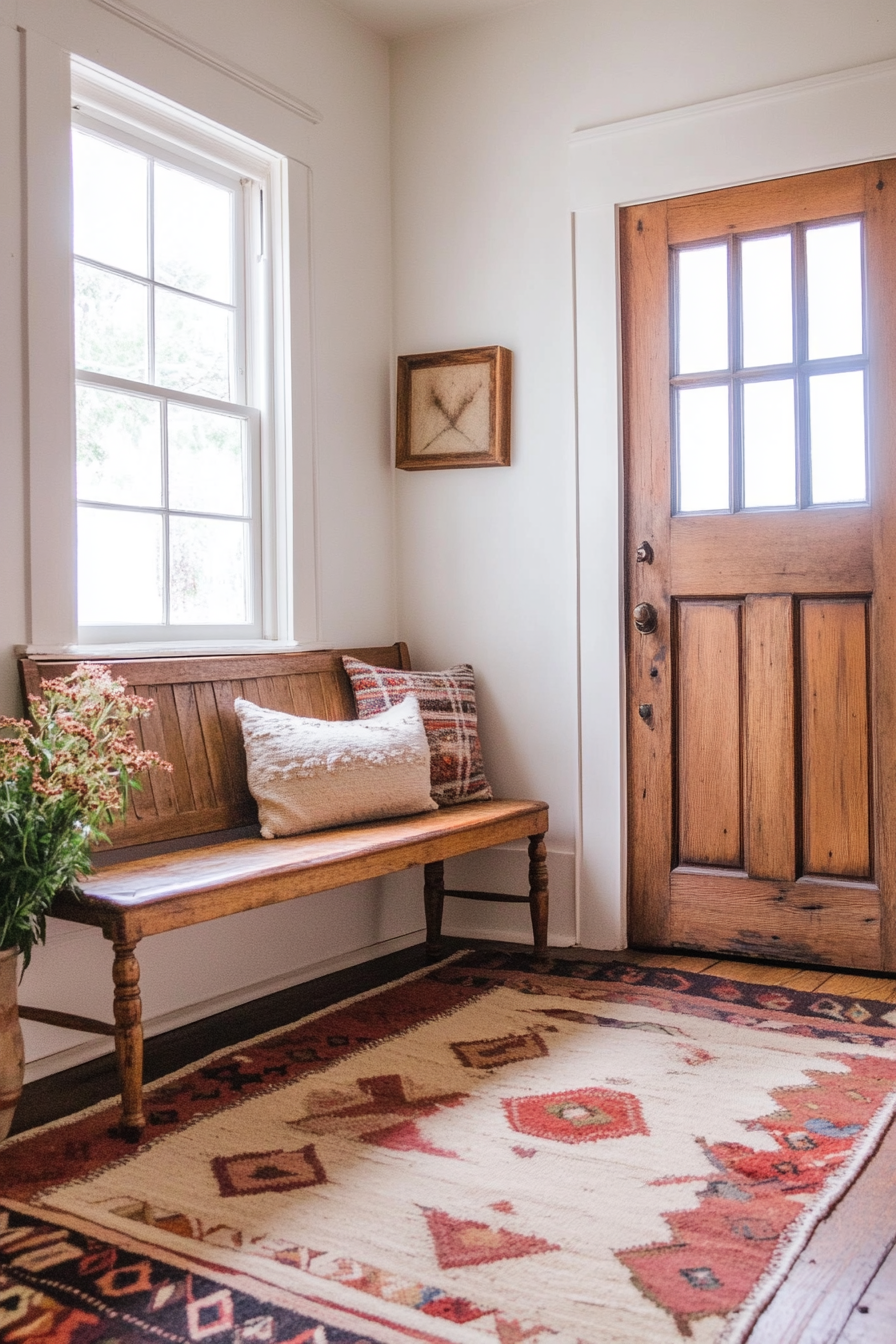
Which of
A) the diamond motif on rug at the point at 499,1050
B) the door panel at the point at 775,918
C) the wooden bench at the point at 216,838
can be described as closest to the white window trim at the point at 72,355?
the wooden bench at the point at 216,838

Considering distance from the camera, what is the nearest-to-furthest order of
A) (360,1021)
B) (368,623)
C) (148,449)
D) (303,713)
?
(360,1021) < (148,449) < (303,713) < (368,623)

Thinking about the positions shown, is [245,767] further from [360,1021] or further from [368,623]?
[368,623]

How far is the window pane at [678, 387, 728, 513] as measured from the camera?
3.46m

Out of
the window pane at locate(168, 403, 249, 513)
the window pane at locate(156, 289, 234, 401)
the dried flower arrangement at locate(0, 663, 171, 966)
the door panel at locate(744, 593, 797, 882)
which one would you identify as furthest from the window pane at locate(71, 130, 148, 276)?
the door panel at locate(744, 593, 797, 882)

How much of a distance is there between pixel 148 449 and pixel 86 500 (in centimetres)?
27

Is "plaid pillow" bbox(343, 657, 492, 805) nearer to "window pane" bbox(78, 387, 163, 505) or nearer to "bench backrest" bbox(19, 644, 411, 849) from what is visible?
"bench backrest" bbox(19, 644, 411, 849)

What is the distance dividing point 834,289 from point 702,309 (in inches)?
15.0

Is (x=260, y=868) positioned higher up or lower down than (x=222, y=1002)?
higher up

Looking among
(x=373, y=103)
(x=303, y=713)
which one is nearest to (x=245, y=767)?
(x=303, y=713)

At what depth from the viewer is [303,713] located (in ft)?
10.9

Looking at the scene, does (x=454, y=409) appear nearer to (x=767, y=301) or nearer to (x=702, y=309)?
(x=702, y=309)

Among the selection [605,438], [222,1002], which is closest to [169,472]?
[605,438]

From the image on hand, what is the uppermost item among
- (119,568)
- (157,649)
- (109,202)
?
(109,202)

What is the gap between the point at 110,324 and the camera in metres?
2.98
